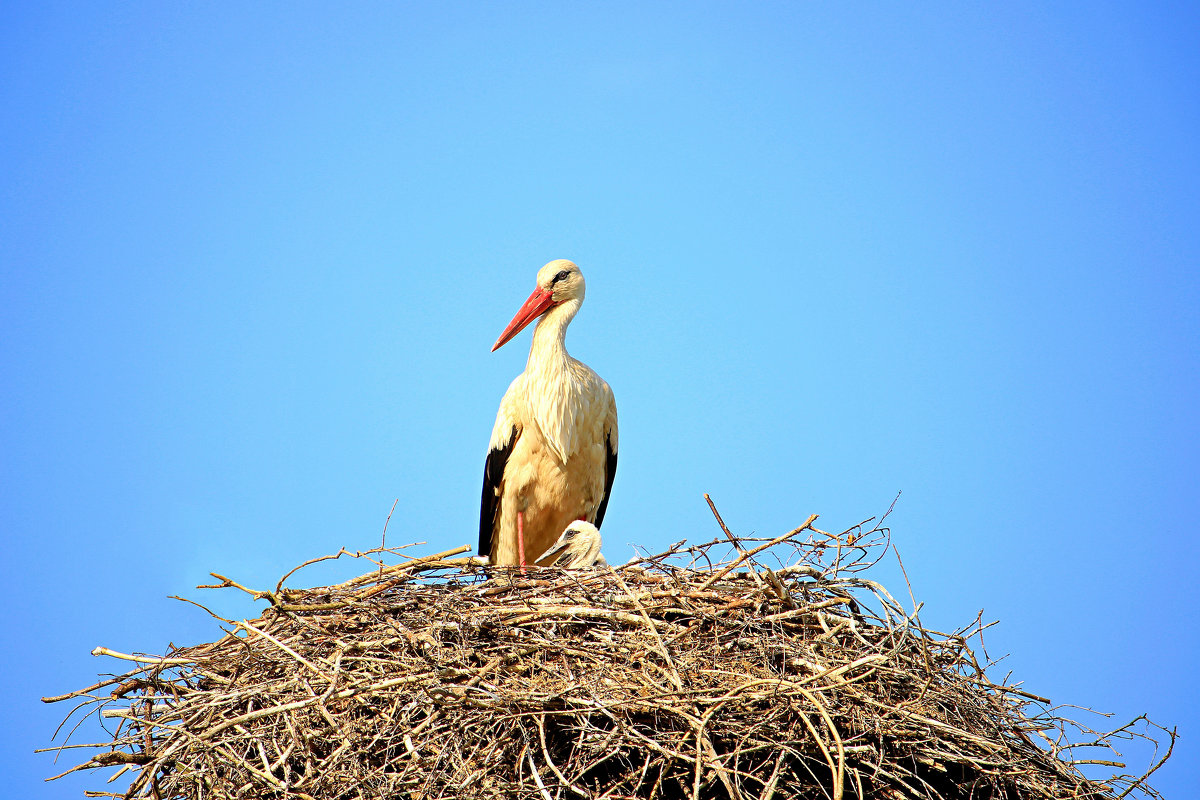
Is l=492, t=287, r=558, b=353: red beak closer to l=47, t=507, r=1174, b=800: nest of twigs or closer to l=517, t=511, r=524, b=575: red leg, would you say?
l=517, t=511, r=524, b=575: red leg

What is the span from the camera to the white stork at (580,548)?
3715 millimetres

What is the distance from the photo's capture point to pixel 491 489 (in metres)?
4.75

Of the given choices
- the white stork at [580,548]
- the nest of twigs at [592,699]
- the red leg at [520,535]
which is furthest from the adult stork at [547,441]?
the nest of twigs at [592,699]

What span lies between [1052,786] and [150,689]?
2478 mm

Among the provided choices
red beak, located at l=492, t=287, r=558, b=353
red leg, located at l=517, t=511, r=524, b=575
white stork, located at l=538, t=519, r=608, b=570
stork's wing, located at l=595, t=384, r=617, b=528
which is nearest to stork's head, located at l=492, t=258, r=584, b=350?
red beak, located at l=492, t=287, r=558, b=353

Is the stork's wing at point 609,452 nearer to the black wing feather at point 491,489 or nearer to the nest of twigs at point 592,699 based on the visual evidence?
the black wing feather at point 491,489

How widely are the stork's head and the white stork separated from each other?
1.23m

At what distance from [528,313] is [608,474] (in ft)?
2.78

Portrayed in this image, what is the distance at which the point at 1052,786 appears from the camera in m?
2.71

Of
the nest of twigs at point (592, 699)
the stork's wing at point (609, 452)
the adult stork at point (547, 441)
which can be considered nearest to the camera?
the nest of twigs at point (592, 699)

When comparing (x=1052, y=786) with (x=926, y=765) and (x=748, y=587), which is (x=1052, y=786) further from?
(x=748, y=587)

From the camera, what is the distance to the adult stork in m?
4.61

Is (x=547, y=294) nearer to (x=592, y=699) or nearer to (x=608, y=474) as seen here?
(x=608, y=474)

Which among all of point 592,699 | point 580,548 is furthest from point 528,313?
point 592,699
